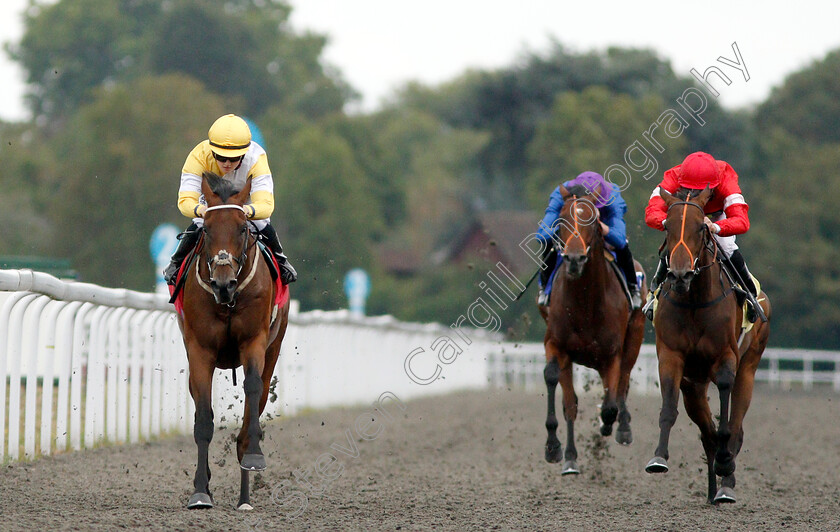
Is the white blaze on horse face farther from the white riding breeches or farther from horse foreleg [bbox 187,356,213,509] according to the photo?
the white riding breeches

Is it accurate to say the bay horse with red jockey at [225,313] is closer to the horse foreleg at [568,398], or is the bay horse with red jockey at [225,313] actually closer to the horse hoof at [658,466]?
the horse hoof at [658,466]

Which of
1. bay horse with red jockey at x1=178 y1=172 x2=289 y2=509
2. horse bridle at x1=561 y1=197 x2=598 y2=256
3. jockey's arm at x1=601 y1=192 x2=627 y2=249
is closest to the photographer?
bay horse with red jockey at x1=178 y1=172 x2=289 y2=509

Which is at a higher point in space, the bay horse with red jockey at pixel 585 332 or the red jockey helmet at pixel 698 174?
the red jockey helmet at pixel 698 174

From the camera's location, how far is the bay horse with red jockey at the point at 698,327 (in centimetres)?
706

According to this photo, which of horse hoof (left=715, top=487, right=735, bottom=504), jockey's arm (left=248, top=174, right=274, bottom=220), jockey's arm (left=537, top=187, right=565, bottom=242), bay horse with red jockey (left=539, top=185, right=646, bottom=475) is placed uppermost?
jockey's arm (left=537, top=187, right=565, bottom=242)

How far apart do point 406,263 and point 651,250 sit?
5268 centimetres

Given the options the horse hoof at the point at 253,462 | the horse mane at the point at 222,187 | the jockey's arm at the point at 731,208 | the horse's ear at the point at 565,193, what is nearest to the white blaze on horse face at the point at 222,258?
the horse mane at the point at 222,187

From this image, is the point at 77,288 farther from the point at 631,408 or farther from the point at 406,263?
the point at 406,263

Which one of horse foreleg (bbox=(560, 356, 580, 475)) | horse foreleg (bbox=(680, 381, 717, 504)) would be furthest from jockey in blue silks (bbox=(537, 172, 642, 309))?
horse foreleg (bbox=(680, 381, 717, 504))

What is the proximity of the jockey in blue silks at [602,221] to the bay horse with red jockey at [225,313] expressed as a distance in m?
2.75

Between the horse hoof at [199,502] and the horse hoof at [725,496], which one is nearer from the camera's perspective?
the horse hoof at [199,502]

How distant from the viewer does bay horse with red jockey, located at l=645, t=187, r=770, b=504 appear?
7.06 meters

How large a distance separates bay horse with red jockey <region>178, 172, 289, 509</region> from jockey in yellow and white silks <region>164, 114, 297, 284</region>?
5.3 inches

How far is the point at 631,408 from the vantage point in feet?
62.1
